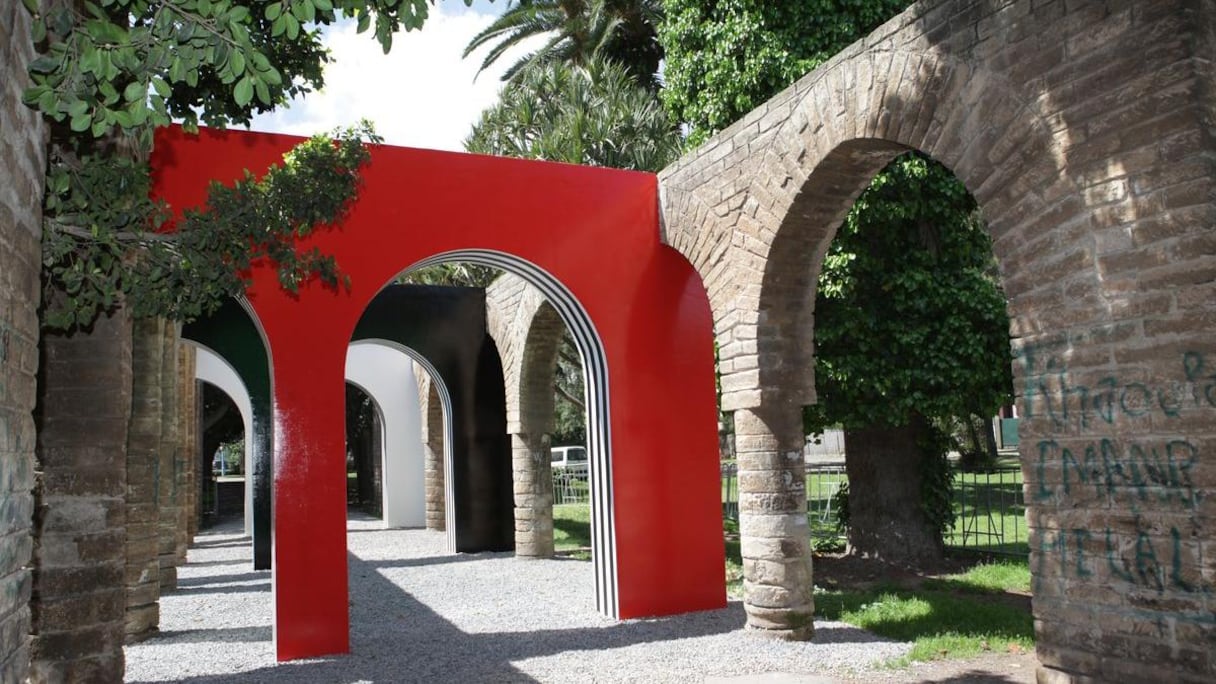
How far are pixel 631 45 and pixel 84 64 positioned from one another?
16.0m

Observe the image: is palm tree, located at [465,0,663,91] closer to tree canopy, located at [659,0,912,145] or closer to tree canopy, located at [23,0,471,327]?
tree canopy, located at [659,0,912,145]

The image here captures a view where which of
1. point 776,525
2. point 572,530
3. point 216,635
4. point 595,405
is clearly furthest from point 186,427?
point 776,525

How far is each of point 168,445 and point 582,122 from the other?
27.5 ft

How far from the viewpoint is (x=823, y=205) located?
6.01m

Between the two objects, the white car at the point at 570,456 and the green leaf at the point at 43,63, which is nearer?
the green leaf at the point at 43,63

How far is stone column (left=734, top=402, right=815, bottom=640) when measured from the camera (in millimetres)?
6234

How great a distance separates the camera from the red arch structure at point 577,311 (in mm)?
6273

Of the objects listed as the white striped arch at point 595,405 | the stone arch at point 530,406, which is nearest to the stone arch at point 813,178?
the white striped arch at point 595,405

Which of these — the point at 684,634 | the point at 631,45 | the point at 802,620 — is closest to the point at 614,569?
the point at 684,634

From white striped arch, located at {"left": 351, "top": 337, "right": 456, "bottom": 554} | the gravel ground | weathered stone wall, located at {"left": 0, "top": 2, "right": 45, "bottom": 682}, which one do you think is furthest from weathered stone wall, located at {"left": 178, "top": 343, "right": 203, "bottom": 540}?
weathered stone wall, located at {"left": 0, "top": 2, "right": 45, "bottom": 682}

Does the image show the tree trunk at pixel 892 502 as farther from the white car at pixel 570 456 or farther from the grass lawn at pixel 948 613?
the white car at pixel 570 456

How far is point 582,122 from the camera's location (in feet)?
48.4

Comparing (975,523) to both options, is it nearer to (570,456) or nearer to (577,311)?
(577,311)

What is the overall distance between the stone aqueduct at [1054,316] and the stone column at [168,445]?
12.8ft
